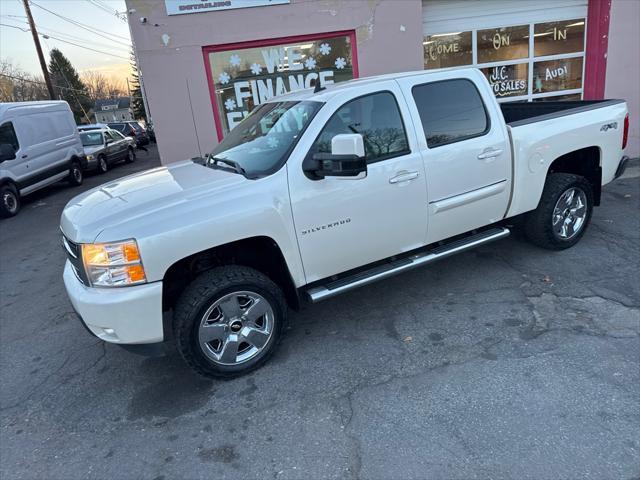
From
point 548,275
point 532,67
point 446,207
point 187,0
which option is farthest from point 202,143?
point 532,67

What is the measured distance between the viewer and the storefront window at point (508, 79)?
961 centimetres

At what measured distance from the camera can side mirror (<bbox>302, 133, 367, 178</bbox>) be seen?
320 cm

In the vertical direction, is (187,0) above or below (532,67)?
above

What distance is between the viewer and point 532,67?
9695 millimetres

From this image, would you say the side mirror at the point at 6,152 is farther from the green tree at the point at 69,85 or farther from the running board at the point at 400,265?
the green tree at the point at 69,85

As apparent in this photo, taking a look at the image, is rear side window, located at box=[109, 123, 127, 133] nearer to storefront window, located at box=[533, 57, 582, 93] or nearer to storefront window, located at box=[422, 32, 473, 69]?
storefront window, located at box=[422, 32, 473, 69]

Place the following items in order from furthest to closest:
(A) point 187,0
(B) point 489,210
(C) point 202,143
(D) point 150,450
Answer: (C) point 202,143 < (A) point 187,0 < (B) point 489,210 < (D) point 150,450

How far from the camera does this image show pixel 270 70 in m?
8.43

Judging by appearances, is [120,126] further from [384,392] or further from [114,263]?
[384,392]

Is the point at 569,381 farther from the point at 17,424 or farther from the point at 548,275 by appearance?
the point at 17,424

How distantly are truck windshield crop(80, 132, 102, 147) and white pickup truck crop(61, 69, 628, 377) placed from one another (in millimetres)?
14061

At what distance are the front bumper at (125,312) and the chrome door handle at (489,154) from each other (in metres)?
2.87

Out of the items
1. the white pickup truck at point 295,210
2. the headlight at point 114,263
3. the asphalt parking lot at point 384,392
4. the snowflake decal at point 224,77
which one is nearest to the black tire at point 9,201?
the snowflake decal at point 224,77

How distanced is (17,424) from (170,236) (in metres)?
1.71
